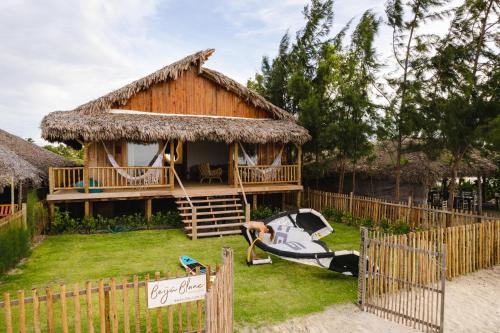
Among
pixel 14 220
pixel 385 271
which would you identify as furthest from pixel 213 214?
pixel 385 271

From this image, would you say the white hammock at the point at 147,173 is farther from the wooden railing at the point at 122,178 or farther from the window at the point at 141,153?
the window at the point at 141,153

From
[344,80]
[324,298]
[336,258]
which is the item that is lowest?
[324,298]

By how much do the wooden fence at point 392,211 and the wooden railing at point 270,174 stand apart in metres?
1.27

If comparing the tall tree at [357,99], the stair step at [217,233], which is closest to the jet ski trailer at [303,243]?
the stair step at [217,233]

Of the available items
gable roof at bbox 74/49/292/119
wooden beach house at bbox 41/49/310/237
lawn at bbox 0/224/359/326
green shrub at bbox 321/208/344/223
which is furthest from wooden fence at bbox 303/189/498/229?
gable roof at bbox 74/49/292/119

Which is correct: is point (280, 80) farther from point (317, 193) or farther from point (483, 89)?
point (483, 89)

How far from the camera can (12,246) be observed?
8766 millimetres

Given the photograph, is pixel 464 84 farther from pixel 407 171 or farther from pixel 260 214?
pixel 260 214

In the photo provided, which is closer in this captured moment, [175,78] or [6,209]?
[6,209]

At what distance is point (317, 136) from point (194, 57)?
6216mm

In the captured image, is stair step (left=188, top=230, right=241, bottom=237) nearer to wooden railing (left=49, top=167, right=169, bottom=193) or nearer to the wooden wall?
wooden railing (left=49, top=167, right=169, bottom=193)

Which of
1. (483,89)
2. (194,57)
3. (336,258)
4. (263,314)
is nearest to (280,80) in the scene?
(194,57)

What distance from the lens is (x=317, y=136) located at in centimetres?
1633

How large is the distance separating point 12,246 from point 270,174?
9824 mm
